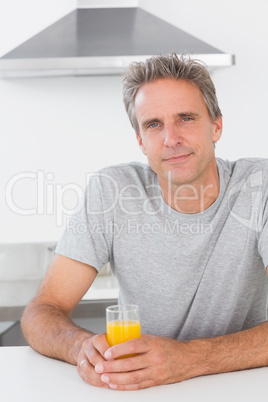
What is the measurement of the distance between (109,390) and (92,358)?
0.07 meters

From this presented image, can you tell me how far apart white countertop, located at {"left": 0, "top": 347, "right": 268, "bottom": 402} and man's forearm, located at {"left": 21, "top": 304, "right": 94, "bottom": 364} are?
1.7 inches

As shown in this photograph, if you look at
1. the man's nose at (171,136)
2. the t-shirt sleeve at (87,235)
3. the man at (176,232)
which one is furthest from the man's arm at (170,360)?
the man's nose at (171,136)

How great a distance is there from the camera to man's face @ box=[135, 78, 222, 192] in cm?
137

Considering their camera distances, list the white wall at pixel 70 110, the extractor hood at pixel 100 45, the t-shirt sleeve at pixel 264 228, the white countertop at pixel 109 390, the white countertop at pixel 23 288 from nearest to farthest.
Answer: the white countertop at pixel 109 390 → the t-shirt sleeve at pixel 264 228 → the extractor hood at pixel 100 45 → the white countertop at pixel 23 288 → the white wall at pixel 70 110

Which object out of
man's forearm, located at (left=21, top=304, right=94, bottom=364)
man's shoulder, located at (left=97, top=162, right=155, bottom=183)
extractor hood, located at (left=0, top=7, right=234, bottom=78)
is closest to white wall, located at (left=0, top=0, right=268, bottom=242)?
extractor hood, located at (left=0, top=7, right=234, bottom=78)

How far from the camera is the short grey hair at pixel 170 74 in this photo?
4.59ft

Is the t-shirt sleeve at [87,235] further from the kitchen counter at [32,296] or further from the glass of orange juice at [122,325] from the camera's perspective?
the kitchen counter at [32,296]

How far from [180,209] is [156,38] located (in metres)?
1.28

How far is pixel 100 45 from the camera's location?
2.42 metres

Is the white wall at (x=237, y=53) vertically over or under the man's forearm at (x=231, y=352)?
over

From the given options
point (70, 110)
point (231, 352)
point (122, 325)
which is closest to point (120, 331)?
point (122, 325)

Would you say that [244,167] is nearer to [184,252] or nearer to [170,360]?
[184,252]

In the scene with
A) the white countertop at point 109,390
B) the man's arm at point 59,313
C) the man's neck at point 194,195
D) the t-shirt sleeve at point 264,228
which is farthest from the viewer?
the man's neck at point 194,195

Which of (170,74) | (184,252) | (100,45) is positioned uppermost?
(100,45)
